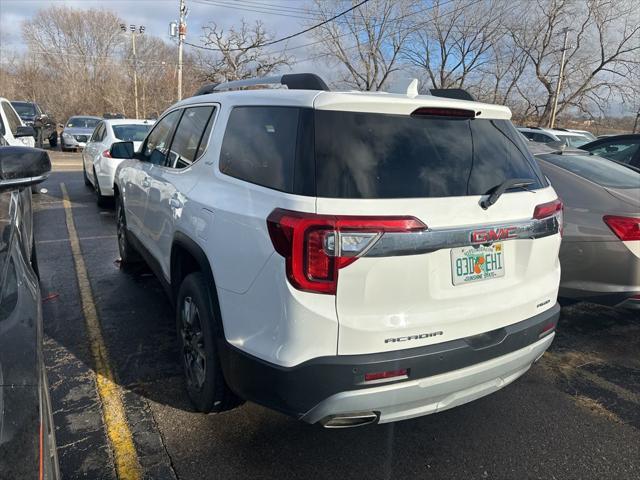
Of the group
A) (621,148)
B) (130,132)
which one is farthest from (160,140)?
(621,148)

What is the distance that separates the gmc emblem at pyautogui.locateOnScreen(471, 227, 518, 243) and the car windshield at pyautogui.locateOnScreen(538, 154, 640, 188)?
250 centimetres

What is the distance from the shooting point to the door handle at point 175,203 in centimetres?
311

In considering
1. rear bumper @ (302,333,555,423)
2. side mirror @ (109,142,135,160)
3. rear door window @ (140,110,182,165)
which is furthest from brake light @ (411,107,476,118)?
side mirror @ (109,142,135,160)

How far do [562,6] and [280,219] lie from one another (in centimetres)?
3785

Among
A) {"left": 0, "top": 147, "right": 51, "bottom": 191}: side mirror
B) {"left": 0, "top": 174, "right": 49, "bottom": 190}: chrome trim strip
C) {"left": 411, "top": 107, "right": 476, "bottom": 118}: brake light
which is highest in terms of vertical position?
{"left": 411, "top": 107, "right": 476, "bottom": 118}: brake light

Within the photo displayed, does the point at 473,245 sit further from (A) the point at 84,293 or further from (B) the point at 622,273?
(A) the point at 84,293

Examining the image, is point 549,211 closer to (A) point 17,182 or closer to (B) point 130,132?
(A) point 17,182

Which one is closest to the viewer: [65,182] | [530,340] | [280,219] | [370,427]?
[280,219]

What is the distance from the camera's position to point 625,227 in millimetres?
3779

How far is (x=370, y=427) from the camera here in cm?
284

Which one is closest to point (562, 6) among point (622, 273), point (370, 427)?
point (622, 273)

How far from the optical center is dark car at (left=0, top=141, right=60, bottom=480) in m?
1.21

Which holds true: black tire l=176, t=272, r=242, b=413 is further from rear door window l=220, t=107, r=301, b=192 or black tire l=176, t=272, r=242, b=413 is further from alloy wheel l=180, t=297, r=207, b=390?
rear door window l=220, t=107, r=301, b=192

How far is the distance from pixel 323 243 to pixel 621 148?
242 inches
